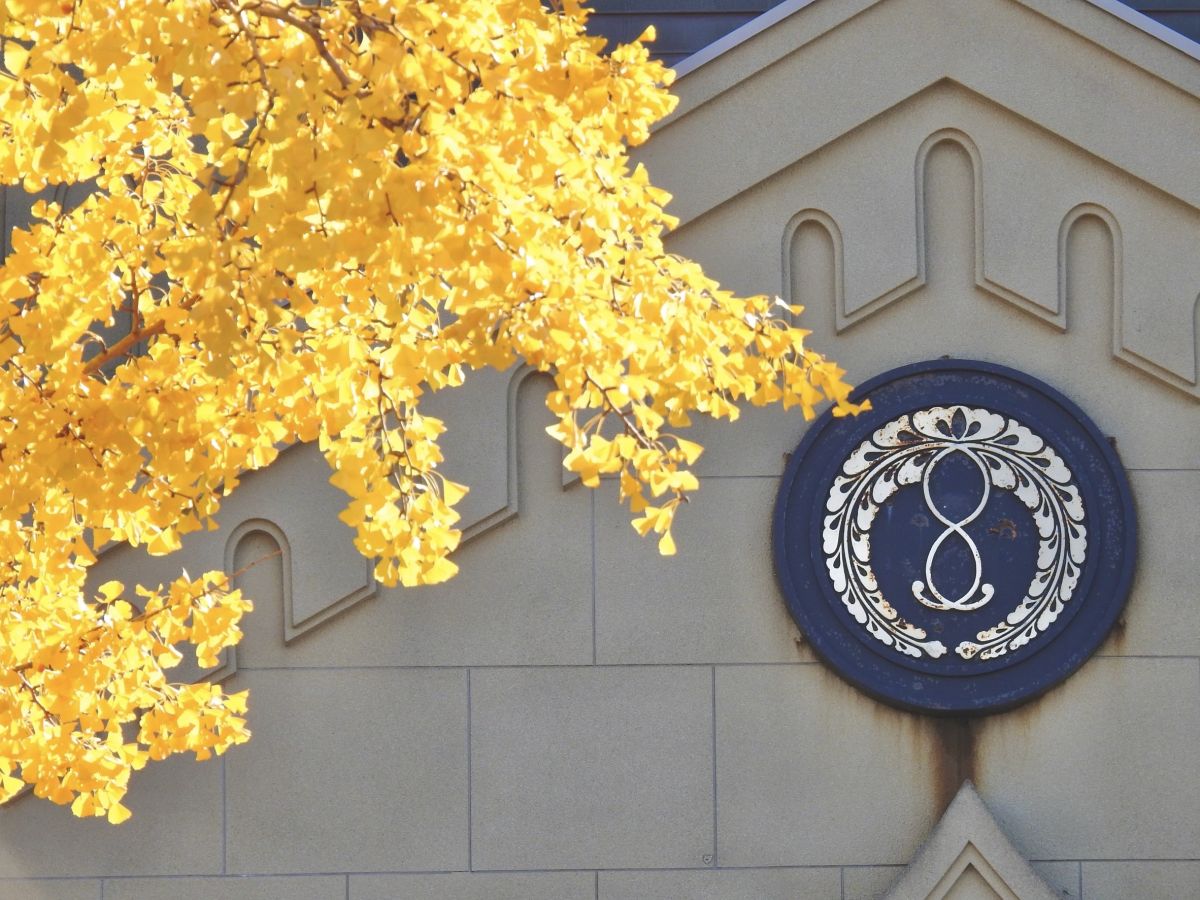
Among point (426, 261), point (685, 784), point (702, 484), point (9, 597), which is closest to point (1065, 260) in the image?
point (702, 484)

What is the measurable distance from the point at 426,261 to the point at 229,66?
75 centimetres

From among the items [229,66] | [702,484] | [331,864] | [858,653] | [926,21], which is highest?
[926,21]

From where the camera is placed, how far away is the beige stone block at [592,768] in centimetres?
739

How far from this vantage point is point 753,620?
7.44 meters

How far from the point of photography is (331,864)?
291 inches

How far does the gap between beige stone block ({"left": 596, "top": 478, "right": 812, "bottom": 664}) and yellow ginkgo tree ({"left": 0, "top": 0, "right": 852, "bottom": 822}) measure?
1.65 meters

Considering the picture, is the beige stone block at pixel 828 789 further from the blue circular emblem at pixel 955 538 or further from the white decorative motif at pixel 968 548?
the white decorative motif at pixel 968 548

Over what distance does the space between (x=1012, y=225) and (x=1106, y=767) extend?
2394 mm

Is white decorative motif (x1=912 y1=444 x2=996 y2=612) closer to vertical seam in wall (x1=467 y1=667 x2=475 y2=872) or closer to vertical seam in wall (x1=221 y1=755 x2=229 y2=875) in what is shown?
vertical seam in wall (x1=467 y1=667 x2=475 y2=872)

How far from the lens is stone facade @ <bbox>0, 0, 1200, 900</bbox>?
290 inches

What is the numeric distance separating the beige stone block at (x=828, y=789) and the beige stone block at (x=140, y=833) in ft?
7.32

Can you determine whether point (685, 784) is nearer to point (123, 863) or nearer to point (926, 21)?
point (123, 863)

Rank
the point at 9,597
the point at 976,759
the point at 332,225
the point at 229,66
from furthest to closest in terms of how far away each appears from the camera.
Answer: the point at 976,759 < the point at 9,597 < the point at 332,225 < the point at 229,66

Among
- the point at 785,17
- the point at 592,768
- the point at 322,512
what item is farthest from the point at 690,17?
the point at 592,768
